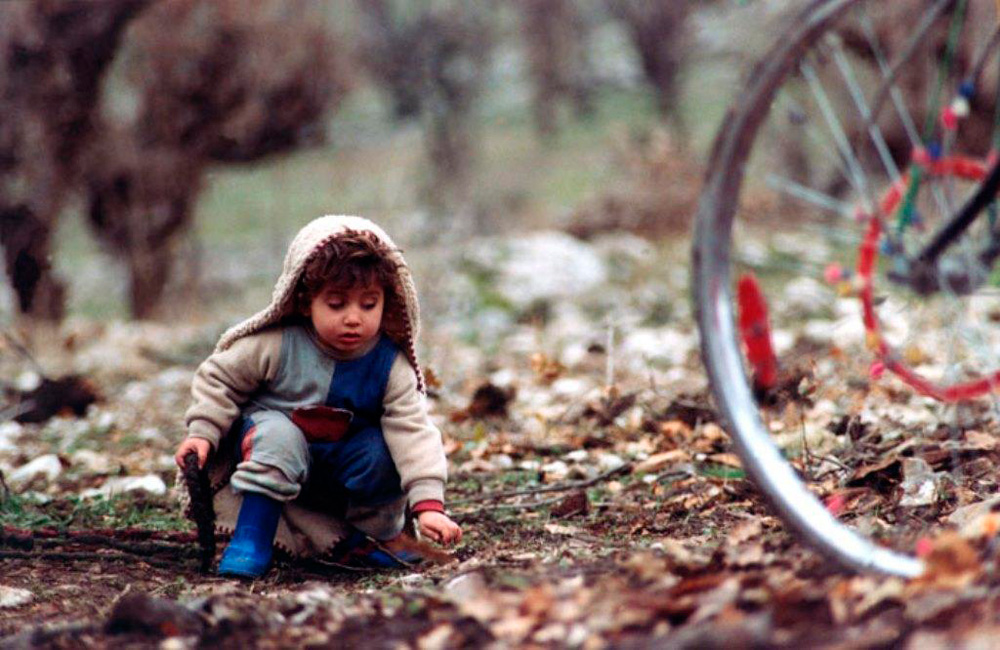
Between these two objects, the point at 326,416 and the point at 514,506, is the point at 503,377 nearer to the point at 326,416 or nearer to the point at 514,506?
the point at 514,506

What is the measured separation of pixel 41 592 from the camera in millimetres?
2629

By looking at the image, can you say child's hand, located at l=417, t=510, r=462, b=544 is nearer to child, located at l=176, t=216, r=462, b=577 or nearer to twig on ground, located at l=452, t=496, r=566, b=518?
child, located at l=176, t=216, r=462, b=577

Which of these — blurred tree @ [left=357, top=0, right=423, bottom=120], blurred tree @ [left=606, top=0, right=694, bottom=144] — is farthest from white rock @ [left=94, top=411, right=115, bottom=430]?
blurred tree @ [left=606, top=0, right=694, bottom=144]

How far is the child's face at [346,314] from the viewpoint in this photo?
110 inches

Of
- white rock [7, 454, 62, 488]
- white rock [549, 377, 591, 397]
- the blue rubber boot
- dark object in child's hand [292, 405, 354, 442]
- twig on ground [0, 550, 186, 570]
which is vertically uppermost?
white rock [549, 377, 591, 397]

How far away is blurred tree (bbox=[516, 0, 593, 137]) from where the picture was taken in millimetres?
21375

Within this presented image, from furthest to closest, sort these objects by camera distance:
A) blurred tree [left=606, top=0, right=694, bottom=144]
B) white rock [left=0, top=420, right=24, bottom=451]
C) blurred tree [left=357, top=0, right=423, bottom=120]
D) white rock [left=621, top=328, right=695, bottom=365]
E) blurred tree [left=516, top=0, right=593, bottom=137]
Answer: blurred tree [left=516, top=0, right=593, bottom=137] → blurred tree [left=606, top=0, right=694, bottom=144] → blurred tree [left=357, top=0, right=423, bottom=120] → white rock [left=621, top=328, right=695, bottom=365] → white rock [left=0, top=420, right=24, bottom=451]

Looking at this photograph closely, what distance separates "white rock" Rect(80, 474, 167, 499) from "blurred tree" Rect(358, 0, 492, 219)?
10433 millimetres

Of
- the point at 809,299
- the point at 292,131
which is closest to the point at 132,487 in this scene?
the point at 809,299

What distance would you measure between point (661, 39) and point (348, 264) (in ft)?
58.0

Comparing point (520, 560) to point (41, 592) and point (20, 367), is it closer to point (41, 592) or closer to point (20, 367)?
point (41, 592)

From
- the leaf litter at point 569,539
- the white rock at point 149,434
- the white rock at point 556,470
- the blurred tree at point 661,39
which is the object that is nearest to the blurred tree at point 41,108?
the leaf litter at point 569,539

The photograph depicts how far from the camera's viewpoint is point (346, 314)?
278 cm

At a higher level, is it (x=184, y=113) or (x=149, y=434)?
(x=184, y=113)
